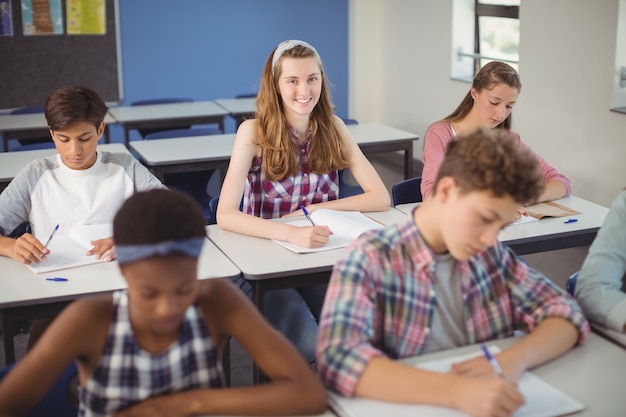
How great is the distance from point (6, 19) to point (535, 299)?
5.57m

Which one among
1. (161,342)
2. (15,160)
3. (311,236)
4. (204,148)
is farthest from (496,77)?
Result: (15,160)

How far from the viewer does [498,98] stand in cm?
309

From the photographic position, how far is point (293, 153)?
2.90m

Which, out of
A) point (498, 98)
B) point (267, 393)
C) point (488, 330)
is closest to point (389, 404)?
point (267, 393)

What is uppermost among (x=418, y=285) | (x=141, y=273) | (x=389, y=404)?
(x=141, y=273)

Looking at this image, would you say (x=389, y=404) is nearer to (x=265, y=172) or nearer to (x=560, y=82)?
(x=265, y=172)

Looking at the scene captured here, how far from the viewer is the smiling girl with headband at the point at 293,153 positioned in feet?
9.31

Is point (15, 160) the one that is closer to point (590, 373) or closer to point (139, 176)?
point (139, 176)

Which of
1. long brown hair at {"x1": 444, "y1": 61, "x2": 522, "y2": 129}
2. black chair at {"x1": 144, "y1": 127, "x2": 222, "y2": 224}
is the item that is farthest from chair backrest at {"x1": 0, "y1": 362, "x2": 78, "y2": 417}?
black chair at {"x1": 144, "y1": 127, "x2": 222, "y2": 224}

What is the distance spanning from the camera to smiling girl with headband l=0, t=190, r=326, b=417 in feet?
4.57

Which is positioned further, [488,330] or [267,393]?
[488,330]

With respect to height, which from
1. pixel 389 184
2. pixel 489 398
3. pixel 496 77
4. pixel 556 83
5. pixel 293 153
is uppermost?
pixel 496 77

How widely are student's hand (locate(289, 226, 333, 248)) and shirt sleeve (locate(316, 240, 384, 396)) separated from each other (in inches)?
34.2

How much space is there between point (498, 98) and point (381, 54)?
4163mm
